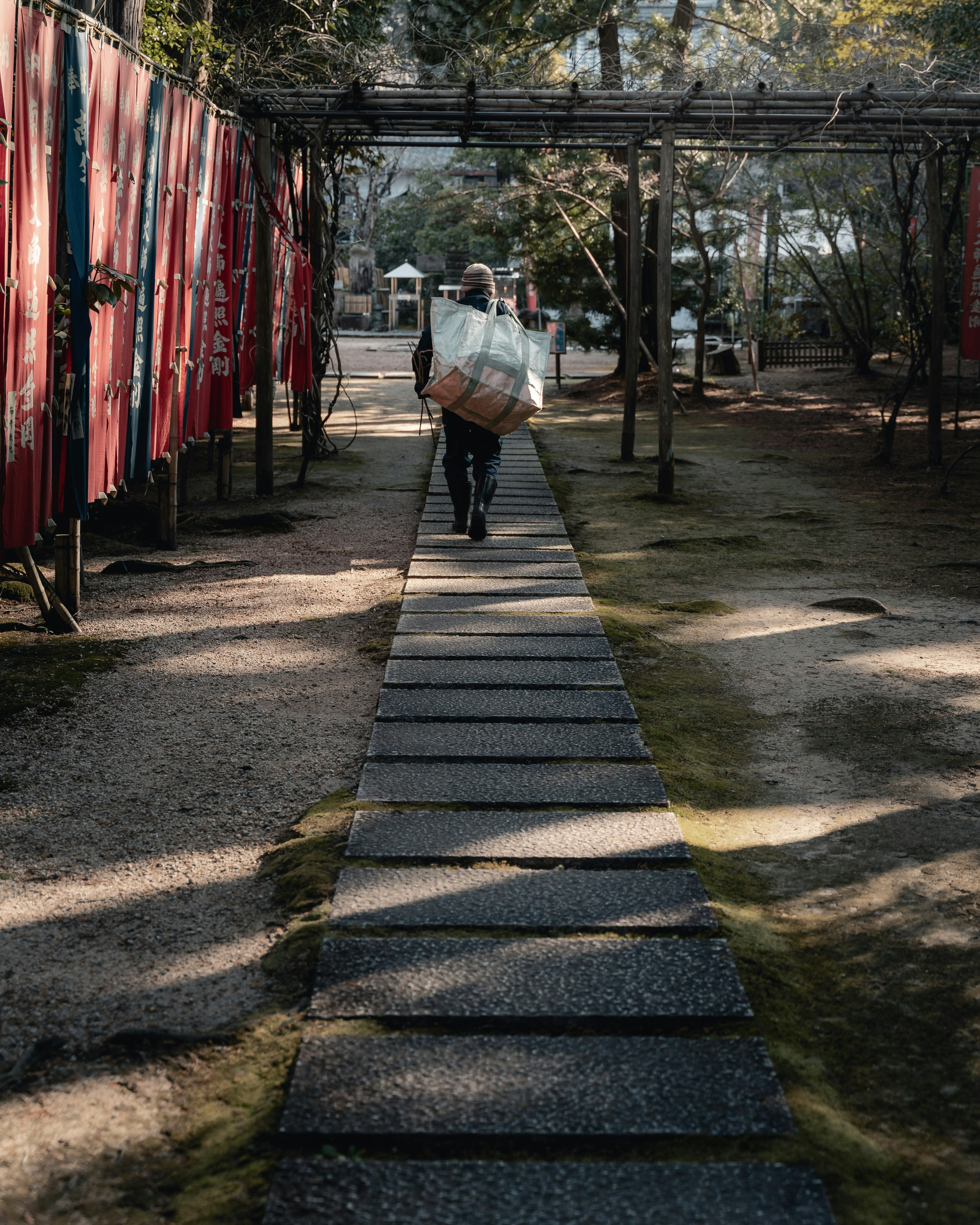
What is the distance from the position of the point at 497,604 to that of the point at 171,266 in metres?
2.78

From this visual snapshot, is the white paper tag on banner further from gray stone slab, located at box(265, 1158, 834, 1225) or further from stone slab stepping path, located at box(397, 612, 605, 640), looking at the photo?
gray stone slab, located at box(265, 1158, 834, 1225)

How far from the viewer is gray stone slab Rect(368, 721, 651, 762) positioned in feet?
12.0

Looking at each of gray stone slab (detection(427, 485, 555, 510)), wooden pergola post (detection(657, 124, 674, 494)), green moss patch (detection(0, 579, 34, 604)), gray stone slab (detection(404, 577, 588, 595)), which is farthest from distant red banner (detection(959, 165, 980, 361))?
green moss patch (detection(0, 579, 34, 604))

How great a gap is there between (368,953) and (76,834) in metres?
1.17

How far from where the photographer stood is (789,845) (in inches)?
128

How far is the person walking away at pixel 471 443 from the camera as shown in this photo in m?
6.66

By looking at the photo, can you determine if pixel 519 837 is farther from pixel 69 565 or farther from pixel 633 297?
pixel 633 297

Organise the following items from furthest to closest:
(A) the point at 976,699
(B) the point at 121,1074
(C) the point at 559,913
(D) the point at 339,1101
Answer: (A) the point at 976,699 < (C) the point at 559,913 < (B) the point at 121,1074 < (D) the point at 339,1101

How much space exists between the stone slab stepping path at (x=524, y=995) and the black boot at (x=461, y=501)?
3071 mm

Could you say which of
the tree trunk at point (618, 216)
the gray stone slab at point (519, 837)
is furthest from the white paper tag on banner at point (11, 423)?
Answer: the tree trunk at point (618, 216)

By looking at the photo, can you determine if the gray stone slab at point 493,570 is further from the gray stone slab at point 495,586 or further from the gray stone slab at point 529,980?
the gray stone slab at point 529,980

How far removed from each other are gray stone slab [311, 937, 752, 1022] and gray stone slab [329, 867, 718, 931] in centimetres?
8

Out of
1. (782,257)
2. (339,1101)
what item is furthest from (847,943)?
(782,257)

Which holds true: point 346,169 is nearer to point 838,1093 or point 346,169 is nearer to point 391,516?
point 391,516
